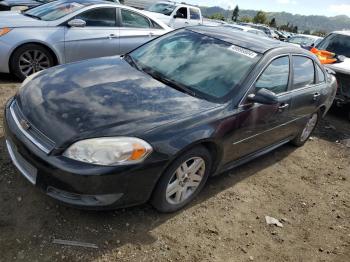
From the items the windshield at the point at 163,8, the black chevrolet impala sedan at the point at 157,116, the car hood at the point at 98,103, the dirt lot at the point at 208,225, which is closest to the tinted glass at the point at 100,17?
the black chevrolet impala sedan at the point at 157,116

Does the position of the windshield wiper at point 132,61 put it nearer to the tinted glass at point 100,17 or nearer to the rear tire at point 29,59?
the rear tire at point 29,59

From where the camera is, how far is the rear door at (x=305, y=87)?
179 inches

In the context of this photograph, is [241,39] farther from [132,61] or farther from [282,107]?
[132,61]

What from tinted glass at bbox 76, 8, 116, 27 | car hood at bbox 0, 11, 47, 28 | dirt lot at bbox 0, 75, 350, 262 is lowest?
dirt lot at bbox 0, 75, 350, 262

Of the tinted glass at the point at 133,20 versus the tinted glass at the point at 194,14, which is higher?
the tinted glass at the point at 133,20

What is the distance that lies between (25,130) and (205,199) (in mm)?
1889

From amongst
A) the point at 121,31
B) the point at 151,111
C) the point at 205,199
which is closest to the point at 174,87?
the point at 151,111

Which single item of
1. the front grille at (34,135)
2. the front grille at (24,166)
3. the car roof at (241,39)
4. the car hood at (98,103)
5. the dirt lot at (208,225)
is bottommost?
the dirt lot at (208,225)

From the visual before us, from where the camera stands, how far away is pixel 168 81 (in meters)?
3.76

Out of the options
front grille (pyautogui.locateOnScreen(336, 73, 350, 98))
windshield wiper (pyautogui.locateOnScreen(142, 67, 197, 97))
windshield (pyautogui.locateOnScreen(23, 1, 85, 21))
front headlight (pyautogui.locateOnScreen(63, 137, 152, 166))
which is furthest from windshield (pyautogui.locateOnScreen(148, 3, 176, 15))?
front headlight (pyautogui.locateOnScreen(63, 137, 152, 166))

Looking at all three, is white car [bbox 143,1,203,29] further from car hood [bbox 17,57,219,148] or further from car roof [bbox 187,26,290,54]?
car hood [bbox 17,57,219,148]

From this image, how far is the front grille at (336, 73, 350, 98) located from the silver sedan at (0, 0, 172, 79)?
12.6ft

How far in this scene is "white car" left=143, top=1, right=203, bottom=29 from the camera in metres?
14.2

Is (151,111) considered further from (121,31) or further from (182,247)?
(121,31)
